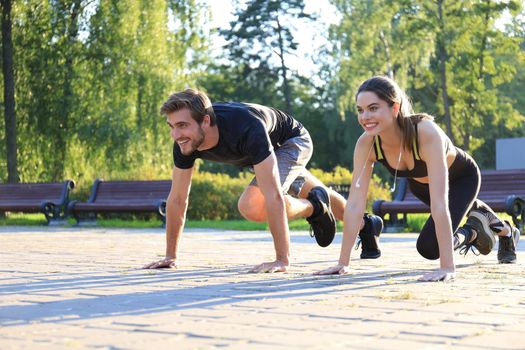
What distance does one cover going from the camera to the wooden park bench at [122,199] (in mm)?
19344

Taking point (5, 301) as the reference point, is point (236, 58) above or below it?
above

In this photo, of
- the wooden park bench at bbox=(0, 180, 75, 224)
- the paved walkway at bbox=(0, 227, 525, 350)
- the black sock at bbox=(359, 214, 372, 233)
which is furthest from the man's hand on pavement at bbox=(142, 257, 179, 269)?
the wooden park bench at bbox=(0, 180, 75, 224)

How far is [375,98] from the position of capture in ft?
20.7

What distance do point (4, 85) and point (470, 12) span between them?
16.3 metres

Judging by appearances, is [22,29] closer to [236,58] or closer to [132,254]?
[132,254]

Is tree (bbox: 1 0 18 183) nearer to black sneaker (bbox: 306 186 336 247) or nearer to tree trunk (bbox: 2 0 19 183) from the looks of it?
tree trunk (bbox: 2 0 19 183)

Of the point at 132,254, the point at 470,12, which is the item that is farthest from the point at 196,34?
the point at 132,254

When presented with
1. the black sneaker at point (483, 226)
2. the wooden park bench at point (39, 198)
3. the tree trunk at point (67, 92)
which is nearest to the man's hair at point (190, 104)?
the black sneaker at point (483, 226)

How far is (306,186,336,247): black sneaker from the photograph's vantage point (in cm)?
777

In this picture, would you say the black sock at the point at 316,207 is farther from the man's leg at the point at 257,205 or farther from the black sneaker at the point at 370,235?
the black sneaker at the point at 370,235

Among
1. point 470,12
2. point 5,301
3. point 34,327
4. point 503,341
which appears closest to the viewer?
point 503,341

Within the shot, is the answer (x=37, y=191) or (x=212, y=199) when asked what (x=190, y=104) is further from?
(x=37, y=191)

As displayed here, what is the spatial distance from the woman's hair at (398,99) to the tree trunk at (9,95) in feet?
64.6

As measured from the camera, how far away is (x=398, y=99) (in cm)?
640
